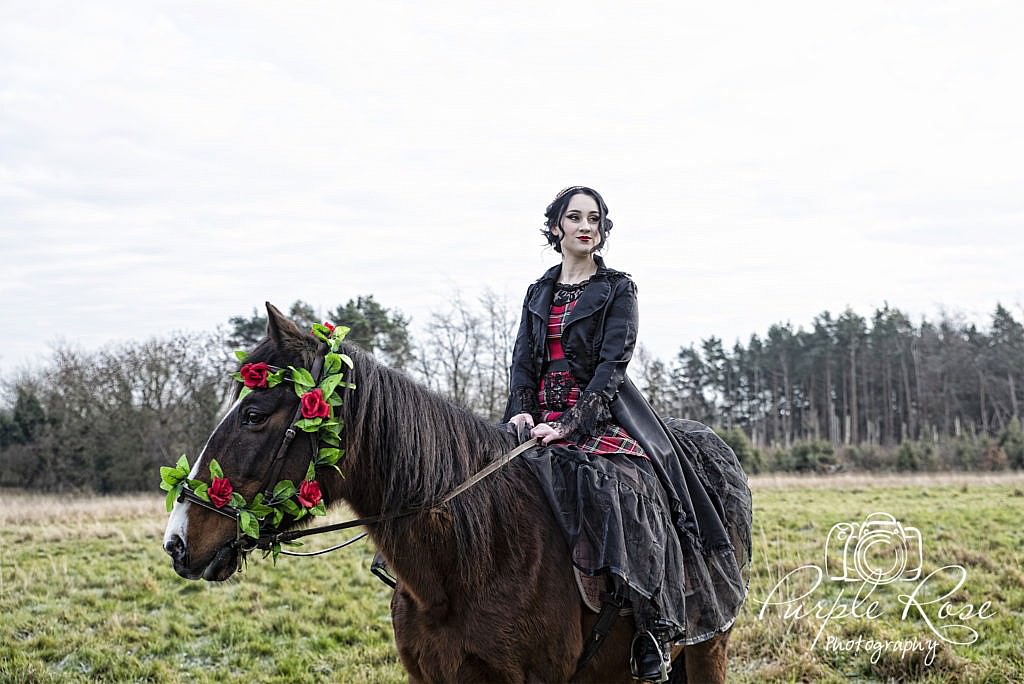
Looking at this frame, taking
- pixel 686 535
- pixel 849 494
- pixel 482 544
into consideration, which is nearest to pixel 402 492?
pixel 482 544

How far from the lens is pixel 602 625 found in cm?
361

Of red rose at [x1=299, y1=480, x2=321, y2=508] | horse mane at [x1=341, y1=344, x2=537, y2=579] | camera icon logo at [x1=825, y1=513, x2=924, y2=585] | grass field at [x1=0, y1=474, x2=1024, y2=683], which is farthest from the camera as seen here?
camera icon logo at [x1=825, y1=513, x2=924, y2=585]

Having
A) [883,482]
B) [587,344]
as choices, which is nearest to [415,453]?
[587,344]

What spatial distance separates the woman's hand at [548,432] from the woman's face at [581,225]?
1050 mm

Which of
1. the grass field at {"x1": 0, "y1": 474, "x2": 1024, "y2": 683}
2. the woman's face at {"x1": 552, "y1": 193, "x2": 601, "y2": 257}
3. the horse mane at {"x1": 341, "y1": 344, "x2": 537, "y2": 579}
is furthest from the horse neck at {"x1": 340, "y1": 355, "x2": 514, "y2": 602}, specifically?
the grass field at {"x1": 0, "y1": 474, "x2": 1024, "y2": 683}

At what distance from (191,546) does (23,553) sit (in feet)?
38.0

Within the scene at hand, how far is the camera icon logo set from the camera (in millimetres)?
9586

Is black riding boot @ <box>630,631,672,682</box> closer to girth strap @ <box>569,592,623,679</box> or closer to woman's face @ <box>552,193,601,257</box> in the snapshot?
girth strap @ <box>569,592,623,679</box>

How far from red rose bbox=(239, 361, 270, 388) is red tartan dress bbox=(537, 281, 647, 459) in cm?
159

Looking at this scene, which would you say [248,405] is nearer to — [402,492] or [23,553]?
[402,492]

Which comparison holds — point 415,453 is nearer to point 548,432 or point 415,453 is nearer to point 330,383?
point 330,383

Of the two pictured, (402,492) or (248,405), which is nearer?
(248,405)

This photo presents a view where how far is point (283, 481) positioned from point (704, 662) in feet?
10.8

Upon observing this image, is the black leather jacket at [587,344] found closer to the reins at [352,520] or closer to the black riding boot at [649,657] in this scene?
the reins at [352,520]
